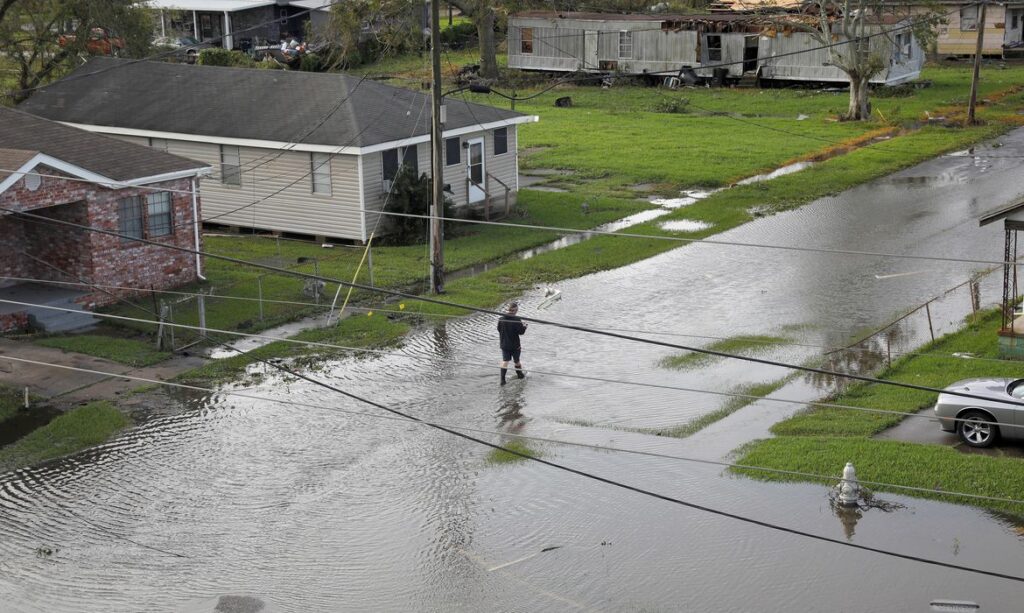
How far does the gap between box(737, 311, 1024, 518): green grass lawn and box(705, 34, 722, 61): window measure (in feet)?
139

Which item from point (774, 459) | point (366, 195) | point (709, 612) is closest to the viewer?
point (709, 612)

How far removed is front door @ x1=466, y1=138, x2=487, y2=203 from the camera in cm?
3694

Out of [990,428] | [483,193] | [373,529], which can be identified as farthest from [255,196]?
[990,428]

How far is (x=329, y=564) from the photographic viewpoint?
16188 mm

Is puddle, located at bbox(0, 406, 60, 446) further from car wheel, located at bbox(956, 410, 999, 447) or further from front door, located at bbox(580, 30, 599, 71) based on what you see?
front door, located at bbox(580, 30, 599, 71)

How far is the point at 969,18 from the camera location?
6794 cm

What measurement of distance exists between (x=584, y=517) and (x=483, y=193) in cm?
2110

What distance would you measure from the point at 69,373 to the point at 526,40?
48441mm

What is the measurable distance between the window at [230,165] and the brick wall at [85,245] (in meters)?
5.68

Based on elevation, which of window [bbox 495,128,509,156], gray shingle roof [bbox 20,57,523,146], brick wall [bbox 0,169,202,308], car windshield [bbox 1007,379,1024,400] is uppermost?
gray shingle roof [bbox 20,57,523,146]

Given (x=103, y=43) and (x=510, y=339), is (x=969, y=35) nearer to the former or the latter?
(x=103, y=43)

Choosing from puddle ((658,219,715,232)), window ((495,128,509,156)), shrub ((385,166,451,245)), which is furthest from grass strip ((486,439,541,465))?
window ((495,128,509,156))

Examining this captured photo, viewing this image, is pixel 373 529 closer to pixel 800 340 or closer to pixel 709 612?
pixel 709 612

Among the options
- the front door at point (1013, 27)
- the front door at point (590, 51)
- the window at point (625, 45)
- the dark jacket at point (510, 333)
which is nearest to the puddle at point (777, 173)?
the dark jacket at point (510, 333)
